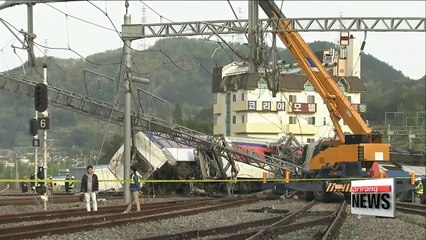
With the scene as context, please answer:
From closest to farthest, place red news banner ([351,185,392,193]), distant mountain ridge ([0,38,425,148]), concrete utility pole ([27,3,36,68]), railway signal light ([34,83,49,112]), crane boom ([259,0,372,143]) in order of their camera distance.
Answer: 1. red news banner ([351,185,392,193])
2. railway signal light ([34,83,49,112])
3. concrete utility pole ([27,3,36,68])
4. crane boom ([259,0,372,143])
5. distant mountain ridge ([0,38,425,148])

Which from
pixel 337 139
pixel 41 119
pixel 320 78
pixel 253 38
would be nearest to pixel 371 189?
pixel 41 119

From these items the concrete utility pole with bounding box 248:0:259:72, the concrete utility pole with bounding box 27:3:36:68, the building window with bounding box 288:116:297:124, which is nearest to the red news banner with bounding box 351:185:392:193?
the concrete utility pole with bounding box 248:0:259:72

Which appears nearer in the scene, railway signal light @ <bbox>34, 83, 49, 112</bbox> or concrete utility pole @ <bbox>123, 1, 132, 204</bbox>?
railway signal light @ <bbox>34, 83, 49, 112</bbox>

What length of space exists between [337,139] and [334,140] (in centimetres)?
15

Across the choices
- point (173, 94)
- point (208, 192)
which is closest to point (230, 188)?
point (208, 192)

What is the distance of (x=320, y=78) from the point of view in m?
28.5

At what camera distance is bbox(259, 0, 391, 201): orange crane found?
26.0 m

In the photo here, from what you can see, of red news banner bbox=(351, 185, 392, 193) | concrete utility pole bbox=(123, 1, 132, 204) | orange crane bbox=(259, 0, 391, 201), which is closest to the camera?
red news banner bbox=(351, 185, 392, 193)

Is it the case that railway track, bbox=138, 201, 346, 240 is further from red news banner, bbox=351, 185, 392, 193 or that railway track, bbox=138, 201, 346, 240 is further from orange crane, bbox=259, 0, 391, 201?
orange crane, bbox=259, 0, 391, 201

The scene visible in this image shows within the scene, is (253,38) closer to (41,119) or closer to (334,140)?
(334,140)

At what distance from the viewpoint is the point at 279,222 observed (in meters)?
16.7

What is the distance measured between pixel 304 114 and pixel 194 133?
5157 centimetres

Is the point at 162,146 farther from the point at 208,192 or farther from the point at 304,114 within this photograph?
the point at 304,114

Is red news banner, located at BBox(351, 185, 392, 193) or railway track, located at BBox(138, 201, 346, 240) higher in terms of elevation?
red news banner, located at BBox(351, 185, 392, 193)
